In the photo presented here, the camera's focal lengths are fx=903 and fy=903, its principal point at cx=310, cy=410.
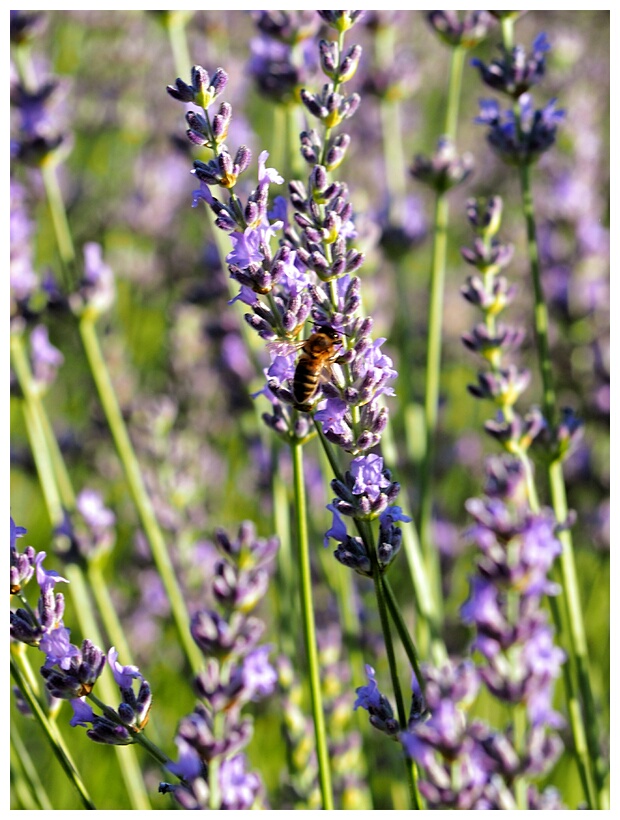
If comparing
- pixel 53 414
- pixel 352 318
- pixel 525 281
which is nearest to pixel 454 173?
pixel 352 318

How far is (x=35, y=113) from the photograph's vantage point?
2.25 metres

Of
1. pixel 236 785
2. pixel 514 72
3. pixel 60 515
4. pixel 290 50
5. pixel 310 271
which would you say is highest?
pixel 290 50

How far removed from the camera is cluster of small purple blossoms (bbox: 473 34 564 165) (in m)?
1.79

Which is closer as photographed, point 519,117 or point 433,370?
point 519,117

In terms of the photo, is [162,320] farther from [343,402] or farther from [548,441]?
[343,402]

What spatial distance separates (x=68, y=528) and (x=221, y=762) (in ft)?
2.99

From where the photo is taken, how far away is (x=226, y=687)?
1359 millimetres

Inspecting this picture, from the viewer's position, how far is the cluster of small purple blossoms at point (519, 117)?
1.79 meters

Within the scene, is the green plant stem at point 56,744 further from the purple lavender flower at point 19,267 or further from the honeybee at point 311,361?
the purple lavender flower at point 19,267

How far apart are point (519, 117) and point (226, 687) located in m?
1.25

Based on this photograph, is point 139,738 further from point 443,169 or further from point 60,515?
point 443,169

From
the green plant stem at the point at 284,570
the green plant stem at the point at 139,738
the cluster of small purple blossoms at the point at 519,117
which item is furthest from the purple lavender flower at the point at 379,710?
the cluster of small purple blossoms at the point at 519,117

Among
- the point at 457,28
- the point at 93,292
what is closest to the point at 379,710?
the point at 93,292

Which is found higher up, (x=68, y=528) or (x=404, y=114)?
(x=404, y=114)
